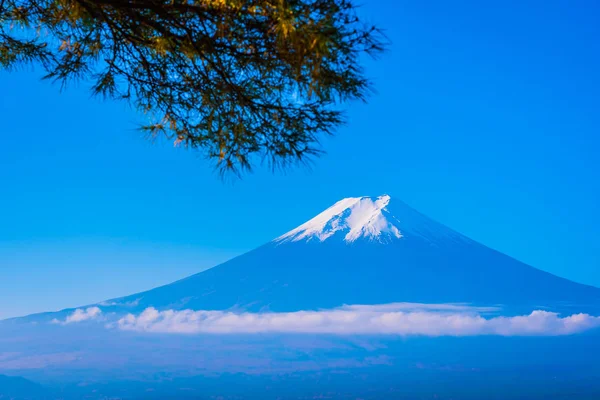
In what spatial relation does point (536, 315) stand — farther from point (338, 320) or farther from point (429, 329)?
point (338, 320)

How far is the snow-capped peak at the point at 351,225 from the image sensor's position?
91688mm

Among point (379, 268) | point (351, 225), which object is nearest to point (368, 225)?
point (351, 225)

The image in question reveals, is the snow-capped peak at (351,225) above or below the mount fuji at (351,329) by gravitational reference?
above

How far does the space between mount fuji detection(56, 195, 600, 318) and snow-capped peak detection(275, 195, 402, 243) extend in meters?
0.16

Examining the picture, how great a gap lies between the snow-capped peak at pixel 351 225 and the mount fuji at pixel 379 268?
155 millimetres

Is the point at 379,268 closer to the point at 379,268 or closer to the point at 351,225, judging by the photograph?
the point at 379,268

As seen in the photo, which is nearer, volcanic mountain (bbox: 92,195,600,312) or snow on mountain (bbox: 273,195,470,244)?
snow on mountain (bbox: 273,195,470,244)

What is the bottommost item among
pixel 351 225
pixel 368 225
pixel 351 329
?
pixel 351 329

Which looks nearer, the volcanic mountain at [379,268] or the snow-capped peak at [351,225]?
the snow-capped peak at [351,225]

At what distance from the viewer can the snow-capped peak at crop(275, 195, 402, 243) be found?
91688 millimetres

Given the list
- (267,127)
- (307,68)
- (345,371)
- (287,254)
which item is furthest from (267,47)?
(345,371)

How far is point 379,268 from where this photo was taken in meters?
102

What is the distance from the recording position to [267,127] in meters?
3.93

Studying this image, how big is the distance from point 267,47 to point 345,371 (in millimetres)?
114146
